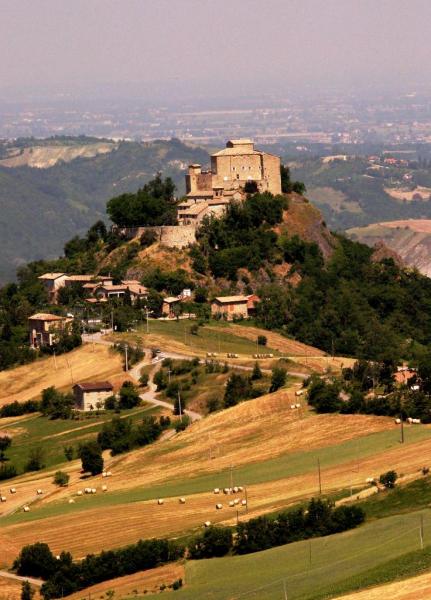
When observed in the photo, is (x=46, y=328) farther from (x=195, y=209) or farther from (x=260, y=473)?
(x=260, y=473)

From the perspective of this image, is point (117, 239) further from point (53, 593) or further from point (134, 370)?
point (53, 593)

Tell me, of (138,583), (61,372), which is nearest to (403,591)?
(138,583)

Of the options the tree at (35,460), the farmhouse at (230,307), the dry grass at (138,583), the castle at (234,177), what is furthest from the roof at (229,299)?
the dry grass at (138,583)

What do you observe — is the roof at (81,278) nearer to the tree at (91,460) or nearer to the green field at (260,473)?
the tree at (91,460)

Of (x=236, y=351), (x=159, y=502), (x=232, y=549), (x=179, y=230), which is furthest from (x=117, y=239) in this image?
(x=232, y=549)

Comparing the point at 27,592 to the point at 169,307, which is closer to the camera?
the point at 27,592

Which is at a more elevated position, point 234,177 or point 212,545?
point 234,177

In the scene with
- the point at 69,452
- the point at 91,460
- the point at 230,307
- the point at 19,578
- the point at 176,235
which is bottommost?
the point at 69,452

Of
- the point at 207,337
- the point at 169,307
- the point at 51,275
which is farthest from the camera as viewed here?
the point at 51,275
